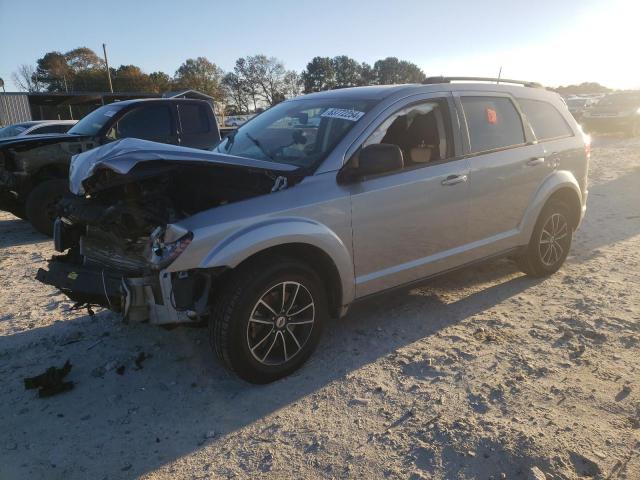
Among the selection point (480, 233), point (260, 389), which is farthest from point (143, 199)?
point (480, 233)

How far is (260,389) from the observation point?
10.4 feet

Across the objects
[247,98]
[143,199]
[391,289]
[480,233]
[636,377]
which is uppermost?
[247,98]

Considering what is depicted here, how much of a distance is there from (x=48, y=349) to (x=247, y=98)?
79.7 m

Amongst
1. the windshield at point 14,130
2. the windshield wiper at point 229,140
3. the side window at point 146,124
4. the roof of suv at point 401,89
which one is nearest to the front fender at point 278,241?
the roof of suv at point 401,89

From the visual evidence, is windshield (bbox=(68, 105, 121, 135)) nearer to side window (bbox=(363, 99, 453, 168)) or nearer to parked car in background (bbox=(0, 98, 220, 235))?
parked car in background (bbox=(0, 98, 220, 235))

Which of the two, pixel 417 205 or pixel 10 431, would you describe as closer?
pixel 10 431

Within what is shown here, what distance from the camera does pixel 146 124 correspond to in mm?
7758

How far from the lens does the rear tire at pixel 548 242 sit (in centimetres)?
479

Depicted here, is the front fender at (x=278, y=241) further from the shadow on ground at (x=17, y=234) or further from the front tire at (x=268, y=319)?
the shadow on ground at (x=17, y=234)

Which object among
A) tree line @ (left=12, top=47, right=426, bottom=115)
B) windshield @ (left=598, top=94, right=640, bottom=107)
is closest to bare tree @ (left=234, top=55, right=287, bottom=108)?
tree line @ (left=12, top=47, right=426, bottom=115)

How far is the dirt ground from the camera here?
251 cm

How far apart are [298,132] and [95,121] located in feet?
17.4

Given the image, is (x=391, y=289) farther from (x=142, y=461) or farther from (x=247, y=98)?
(x=247, y=98)

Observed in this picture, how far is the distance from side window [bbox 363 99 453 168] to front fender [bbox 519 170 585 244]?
1225mm
